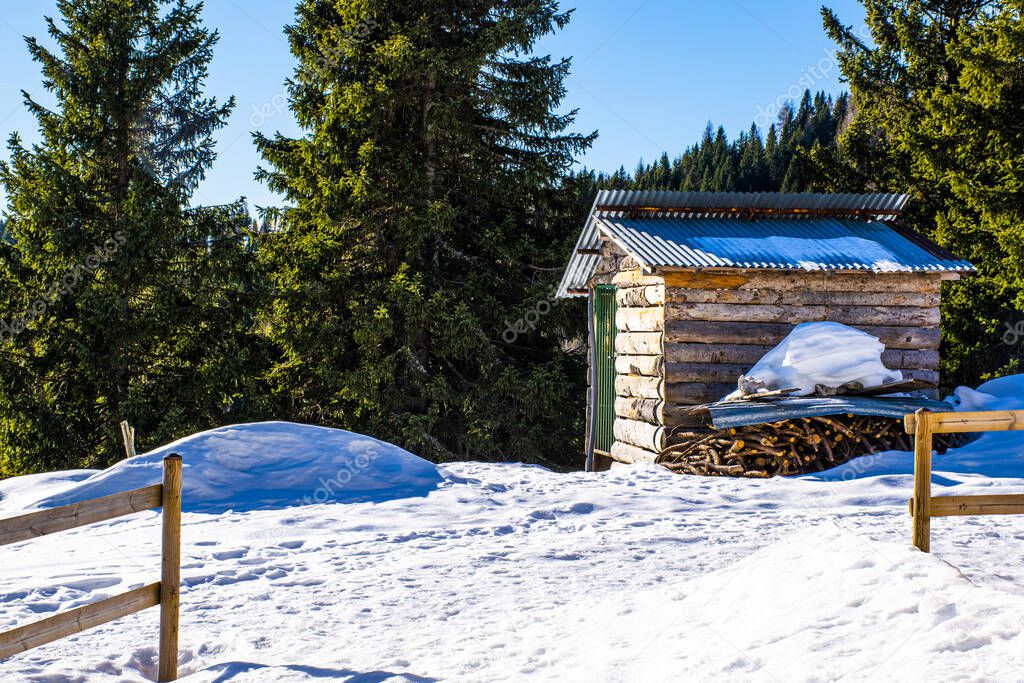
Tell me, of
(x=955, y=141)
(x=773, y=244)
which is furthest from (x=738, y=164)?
Answer: (x=773, y=244)

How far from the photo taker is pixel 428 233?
17.9 metres

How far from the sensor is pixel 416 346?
18.8 metres

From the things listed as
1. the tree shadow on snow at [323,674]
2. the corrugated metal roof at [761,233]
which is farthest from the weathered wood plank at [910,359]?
the tree shadow on snow at [323,674]

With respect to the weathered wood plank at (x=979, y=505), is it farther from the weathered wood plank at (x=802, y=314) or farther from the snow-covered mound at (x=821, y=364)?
the weathered wood plank at (x=802, y=314)

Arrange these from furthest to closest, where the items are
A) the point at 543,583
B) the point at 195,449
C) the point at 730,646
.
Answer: the point at 195,449 < the point at 543,583 < the point at 730,646

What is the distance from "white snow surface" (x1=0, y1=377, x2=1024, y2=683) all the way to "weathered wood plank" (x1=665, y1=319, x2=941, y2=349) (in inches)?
Result: 69.6

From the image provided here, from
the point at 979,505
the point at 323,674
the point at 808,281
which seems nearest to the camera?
the point at 323,674

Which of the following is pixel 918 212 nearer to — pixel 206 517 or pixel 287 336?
pixel 287 336

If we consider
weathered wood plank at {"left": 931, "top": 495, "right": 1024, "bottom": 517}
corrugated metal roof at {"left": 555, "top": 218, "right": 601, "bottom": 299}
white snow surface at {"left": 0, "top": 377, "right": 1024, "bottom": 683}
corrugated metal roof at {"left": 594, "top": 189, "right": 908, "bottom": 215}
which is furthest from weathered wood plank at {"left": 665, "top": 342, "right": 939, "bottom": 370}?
weathered wood plank at {"left": 931, "top": 495, "right": 1024, "bottom": 517}

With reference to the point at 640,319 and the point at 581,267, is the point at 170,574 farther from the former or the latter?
the point at 581,267

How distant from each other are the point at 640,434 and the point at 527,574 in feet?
19.4

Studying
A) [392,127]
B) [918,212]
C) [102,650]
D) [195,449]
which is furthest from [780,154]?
[102,650]

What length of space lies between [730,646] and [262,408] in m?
16.1

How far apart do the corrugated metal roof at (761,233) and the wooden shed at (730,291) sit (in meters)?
0.02
